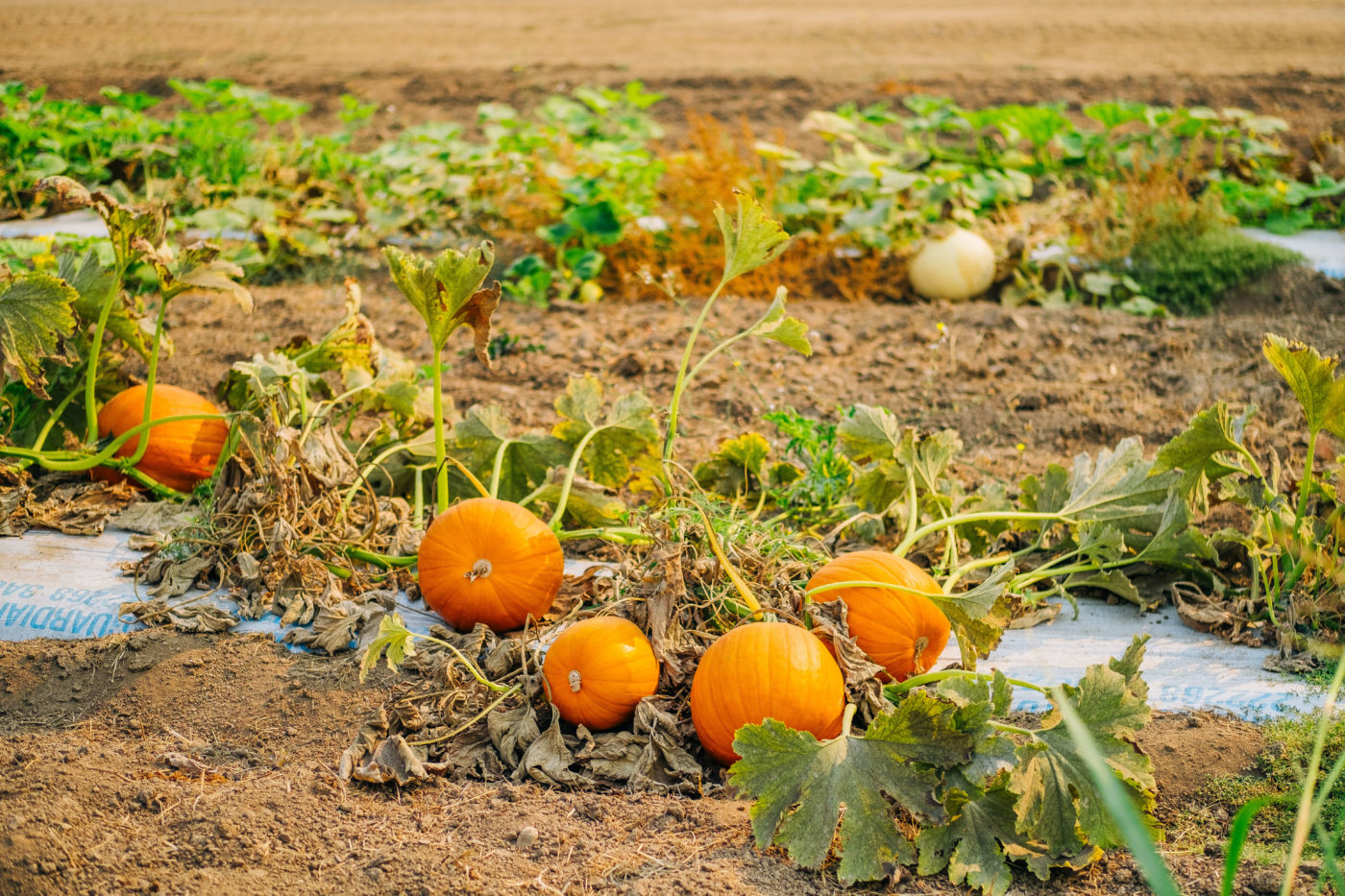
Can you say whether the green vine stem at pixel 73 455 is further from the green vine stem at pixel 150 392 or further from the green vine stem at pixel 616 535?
the green vine stem at pixel 616 535

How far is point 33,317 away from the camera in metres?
2.80

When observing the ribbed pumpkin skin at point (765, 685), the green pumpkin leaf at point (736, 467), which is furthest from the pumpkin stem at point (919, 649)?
the green pumpkin leaf at point (736, 467)

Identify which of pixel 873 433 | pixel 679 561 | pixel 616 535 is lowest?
pixel 616 535

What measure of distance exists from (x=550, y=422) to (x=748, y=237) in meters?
1.51

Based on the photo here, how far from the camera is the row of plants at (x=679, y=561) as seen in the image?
6.27ft

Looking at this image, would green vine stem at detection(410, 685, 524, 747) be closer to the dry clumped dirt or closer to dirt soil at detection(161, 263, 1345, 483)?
the dry clumped dirt

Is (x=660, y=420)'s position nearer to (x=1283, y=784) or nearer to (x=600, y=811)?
(x=600, y=811)

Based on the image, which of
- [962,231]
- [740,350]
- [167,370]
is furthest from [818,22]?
[167,370]

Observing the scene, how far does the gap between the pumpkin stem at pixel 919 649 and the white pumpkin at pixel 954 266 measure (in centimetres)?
327

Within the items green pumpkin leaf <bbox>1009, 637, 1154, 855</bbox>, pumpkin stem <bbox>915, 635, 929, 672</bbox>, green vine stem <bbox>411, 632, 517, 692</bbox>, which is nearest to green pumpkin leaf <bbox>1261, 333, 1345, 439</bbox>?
green pumpkin leaf <bbox>1009, 637, 1154, 855</bbox>

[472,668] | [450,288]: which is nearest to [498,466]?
[450,288]

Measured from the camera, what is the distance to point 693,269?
5.34 metres

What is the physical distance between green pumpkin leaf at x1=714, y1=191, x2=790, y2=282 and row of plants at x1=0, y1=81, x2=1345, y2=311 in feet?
8.45

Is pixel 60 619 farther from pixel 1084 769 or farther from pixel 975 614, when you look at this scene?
pixel 1084 769
